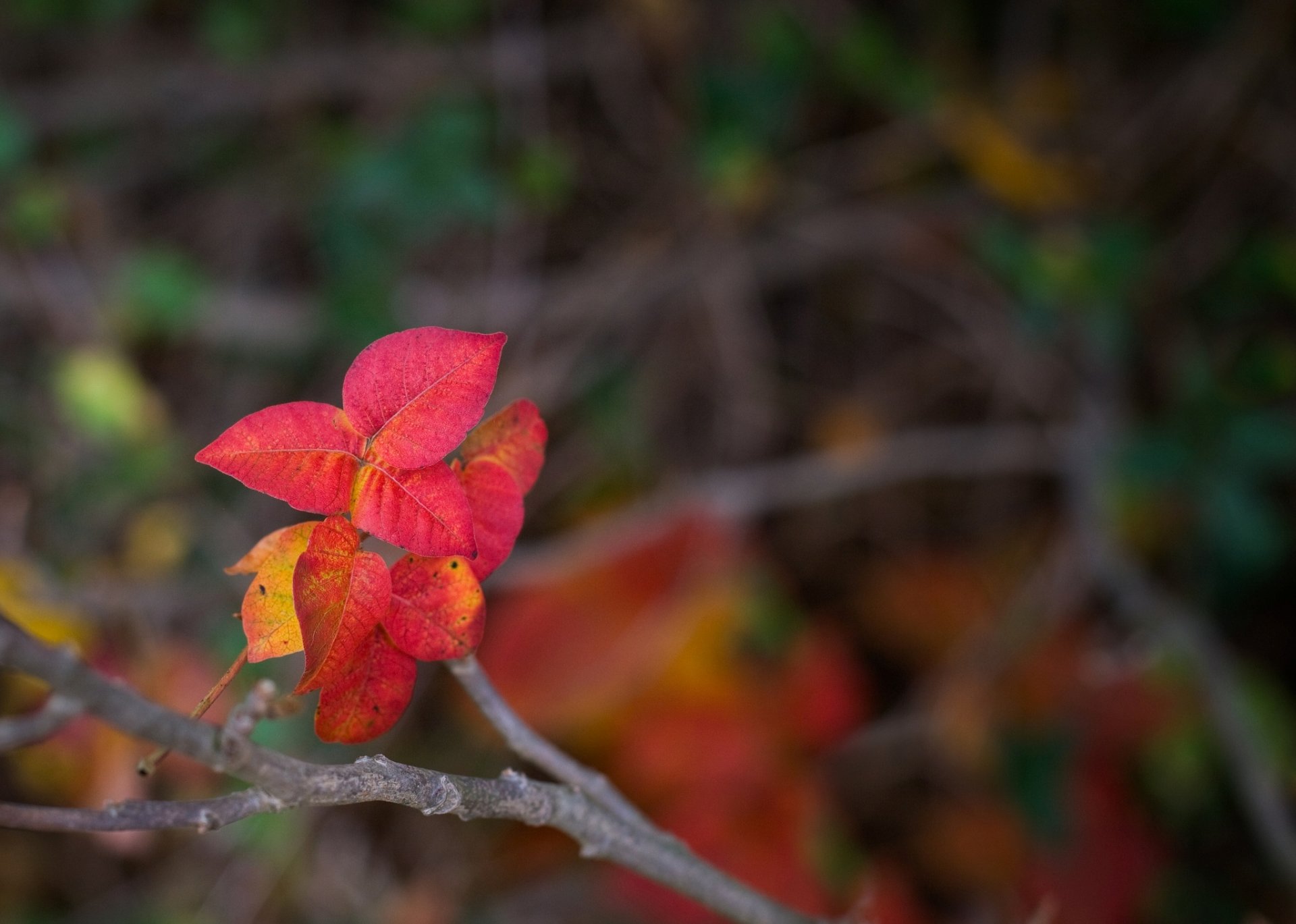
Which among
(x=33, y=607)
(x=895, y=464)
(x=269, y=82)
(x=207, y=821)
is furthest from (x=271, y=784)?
(x=269, y=82)

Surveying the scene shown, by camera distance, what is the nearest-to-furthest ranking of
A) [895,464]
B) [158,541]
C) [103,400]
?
[103,400], [158,541], [895,464]

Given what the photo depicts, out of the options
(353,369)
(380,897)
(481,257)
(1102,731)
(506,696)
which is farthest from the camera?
(481,257)

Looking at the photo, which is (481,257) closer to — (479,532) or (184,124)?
(184,124)

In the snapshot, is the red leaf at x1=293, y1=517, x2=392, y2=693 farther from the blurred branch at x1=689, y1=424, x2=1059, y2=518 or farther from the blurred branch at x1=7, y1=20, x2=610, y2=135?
the blurred branch at x1=7, y1=20, x2=610, y2=135

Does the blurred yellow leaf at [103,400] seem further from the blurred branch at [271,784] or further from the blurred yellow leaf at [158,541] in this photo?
the blurred branch at [271,784]

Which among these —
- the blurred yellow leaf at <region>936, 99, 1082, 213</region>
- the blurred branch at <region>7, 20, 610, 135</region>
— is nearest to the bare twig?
the blurred yellow leaf at <region>936, 99, 1082, 213</region>

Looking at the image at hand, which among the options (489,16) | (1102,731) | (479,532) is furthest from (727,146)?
(479,532)

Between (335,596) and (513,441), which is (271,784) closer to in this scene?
(335,596)
